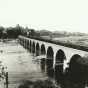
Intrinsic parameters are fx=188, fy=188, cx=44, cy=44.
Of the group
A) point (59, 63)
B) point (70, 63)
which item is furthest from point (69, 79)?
point (59, 63)

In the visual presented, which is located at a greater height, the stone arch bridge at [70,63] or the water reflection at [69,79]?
the stone arch bridge at [70,63]

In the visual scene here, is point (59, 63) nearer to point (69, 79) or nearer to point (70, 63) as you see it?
point (69, 79)

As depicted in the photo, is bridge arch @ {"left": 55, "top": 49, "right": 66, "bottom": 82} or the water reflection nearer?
the water reflection

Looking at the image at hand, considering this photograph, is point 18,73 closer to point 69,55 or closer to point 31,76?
point 31,76

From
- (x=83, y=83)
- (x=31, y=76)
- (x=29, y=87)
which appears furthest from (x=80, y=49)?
(x=31, y=76)

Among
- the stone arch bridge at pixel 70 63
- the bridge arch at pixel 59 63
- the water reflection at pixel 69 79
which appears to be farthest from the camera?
the bridge arch at pixel 59 63

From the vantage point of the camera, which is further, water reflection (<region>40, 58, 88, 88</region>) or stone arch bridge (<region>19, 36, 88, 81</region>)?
water reflection (<region>40, 58, 88, 88</region>)

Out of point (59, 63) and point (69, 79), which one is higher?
point (59, 63)

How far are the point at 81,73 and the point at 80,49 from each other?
8.86 metres

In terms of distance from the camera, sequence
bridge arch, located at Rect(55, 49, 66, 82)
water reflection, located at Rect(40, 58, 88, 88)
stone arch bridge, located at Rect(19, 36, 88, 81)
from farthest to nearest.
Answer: bridge arch, located at Rect(55, 49, 66, 82)
water reflection, located at Rect(40, 58, 88, 88)
stone arch bridge, located at Rect(19, 36, 88, 81)

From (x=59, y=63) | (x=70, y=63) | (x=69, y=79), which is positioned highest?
(x=70, y=63)

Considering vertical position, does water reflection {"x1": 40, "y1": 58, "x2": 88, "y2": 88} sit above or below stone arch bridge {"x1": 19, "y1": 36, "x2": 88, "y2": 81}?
Result: below

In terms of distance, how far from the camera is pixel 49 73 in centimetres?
4944

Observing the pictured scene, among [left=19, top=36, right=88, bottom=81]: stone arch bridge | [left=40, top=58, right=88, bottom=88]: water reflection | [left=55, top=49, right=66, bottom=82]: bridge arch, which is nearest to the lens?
[left=19, top=36, right=88, bottom=81]: stone arch bridge
